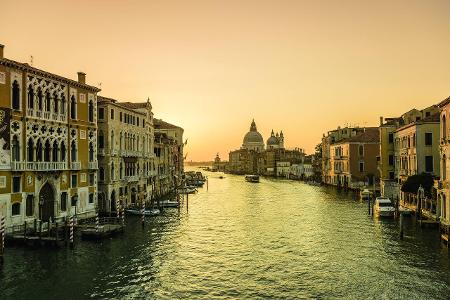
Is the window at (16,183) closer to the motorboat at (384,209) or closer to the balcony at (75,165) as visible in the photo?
the balcony at (75,165)

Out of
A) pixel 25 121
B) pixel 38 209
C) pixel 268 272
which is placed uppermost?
pixel 25 121

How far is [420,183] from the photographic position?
3791cm

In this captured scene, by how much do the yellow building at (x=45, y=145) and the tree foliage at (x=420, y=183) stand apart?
2650 cm

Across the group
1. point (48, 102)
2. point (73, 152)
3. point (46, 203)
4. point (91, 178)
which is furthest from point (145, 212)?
point (48, 102)

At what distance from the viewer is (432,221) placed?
3309 cm

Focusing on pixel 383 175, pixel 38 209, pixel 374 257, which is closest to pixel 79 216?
pixel 38 209

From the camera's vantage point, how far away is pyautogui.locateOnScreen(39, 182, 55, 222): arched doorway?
103ft

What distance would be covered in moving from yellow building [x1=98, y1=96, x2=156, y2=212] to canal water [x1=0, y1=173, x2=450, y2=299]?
632cm

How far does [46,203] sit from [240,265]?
15.6m

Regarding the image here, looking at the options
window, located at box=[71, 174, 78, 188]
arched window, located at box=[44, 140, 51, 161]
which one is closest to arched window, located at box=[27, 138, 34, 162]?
arched window, located at box=[44, 140, 51, 161]

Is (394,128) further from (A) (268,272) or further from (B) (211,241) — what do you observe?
(A) (268,272)

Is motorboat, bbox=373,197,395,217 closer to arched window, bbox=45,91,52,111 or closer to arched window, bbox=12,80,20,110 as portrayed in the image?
arched window, bbox=45,91,52,111

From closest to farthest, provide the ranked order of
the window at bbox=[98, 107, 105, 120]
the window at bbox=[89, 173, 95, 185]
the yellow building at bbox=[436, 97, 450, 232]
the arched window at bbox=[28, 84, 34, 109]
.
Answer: the yellow building at bbox=[436, 97, 450, 232] → the arched window at bbox=[28, 84, 34, 109] → the window at bbox=[89, 173, 95, 185] → the window at bbox=[98, 107, 105, 120]

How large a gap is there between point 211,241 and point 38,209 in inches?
464
